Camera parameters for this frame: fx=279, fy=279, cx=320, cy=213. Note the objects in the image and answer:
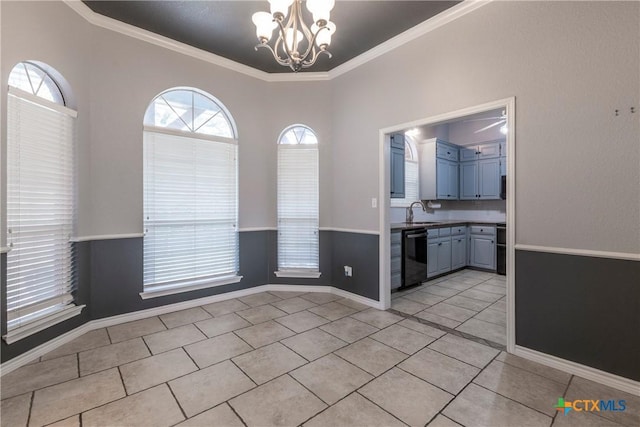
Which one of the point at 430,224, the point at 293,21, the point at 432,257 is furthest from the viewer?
the point at 430,224

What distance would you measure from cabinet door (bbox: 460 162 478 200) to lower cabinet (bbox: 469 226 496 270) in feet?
2.38

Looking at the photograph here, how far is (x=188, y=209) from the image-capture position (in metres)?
3.41

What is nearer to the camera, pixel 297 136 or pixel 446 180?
pixel 297 136

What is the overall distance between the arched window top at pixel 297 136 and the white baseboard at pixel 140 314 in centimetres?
211

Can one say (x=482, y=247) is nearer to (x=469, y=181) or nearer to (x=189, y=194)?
(x=469, y=181)

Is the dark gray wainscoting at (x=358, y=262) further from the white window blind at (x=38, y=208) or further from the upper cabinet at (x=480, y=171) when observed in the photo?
the upper cabinet at (x=480, y=171)

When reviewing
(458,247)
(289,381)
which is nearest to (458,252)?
(458,247)

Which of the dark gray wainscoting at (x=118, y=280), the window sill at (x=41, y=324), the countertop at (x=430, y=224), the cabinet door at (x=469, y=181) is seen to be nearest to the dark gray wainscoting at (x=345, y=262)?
the countertop at (x=430, y=224)

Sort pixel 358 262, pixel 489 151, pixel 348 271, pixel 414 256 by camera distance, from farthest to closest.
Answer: pixel 489 151
pixel 414 256
pixel 348 271
pixel 358 262

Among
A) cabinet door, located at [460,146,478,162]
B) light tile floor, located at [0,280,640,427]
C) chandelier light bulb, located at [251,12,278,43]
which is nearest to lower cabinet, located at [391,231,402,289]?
light tile floor, located at [0,280,640,427]

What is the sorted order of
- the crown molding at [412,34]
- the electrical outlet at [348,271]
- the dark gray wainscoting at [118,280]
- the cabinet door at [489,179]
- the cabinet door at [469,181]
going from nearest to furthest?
the crown molding at [412,34] → the dark gray wainscoting at [118,280] → the electrical outlet at [348,271] → the cabinet door at [489,179] → the cabinet door at [469,181]

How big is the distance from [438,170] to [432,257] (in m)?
1.78

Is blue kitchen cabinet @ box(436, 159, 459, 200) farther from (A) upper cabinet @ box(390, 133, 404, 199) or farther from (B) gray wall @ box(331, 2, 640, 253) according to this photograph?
(B) gray wall @ box(331, 2, 640, 253)

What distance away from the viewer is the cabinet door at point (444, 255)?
474 cm
